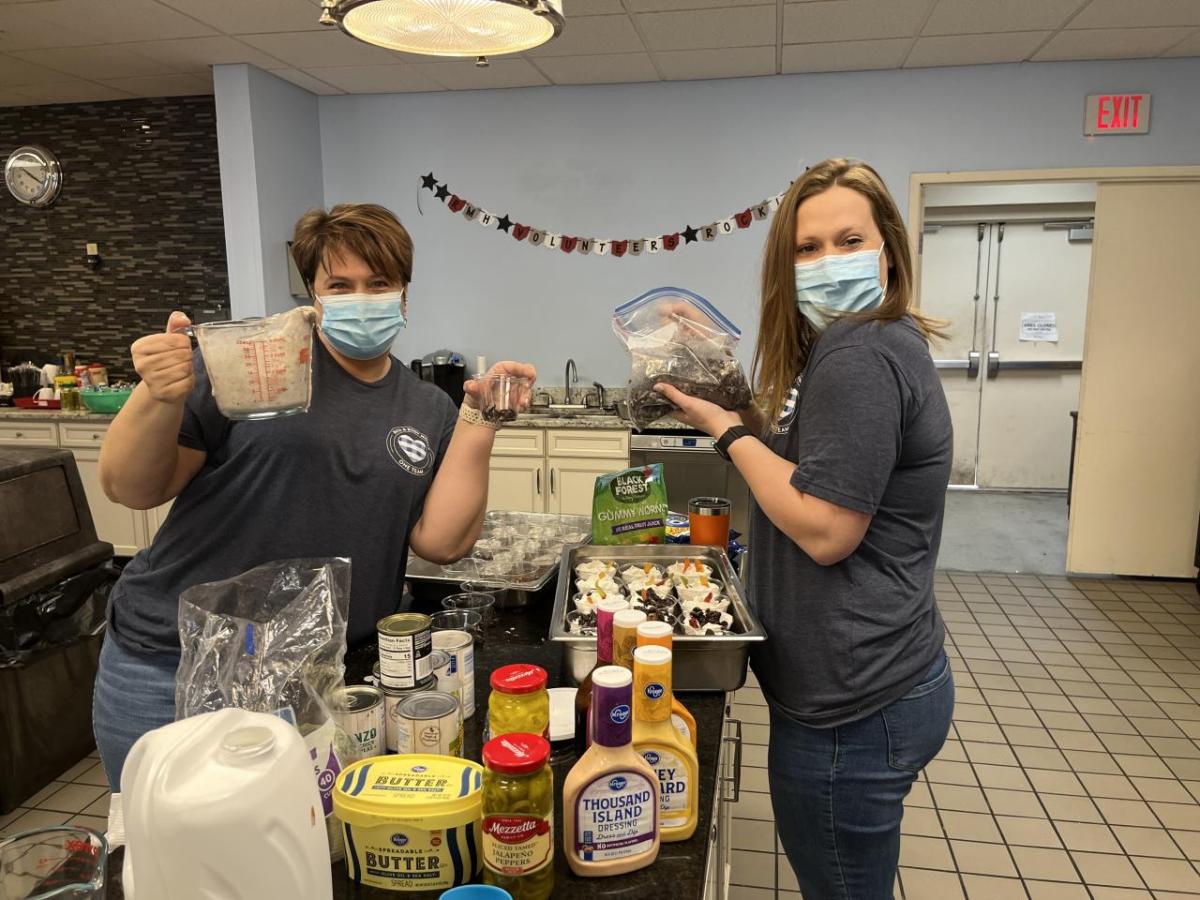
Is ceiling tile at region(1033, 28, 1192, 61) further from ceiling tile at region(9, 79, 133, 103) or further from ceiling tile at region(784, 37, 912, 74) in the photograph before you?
ceiling tile at region(9, 79, 133, 103)

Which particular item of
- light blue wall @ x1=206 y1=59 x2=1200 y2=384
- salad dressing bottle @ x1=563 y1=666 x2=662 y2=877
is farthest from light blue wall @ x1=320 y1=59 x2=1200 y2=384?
salad dressing bottle @ x1=563 y1=666 x2=662 y2=877

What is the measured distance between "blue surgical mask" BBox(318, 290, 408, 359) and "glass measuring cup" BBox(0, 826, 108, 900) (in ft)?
2.89

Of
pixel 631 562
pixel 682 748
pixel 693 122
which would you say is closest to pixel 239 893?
pixel 682 748

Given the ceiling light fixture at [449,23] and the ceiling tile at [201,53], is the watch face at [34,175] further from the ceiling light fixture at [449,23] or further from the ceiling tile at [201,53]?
the ceiling light fixture at [449,23]

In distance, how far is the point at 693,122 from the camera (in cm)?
A: 480

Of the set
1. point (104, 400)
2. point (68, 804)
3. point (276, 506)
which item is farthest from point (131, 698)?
point (104, 400)

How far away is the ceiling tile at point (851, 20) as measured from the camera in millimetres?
3557

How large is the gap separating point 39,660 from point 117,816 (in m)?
1.85

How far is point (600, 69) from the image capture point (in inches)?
177

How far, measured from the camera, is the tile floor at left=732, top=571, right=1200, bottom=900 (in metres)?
2.26

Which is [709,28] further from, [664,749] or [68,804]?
[68,804]

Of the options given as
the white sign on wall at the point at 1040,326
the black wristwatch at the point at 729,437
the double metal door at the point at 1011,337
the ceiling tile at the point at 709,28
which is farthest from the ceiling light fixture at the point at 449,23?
the white sign on wall at the point at 1040,326

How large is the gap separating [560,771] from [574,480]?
11.3 feet

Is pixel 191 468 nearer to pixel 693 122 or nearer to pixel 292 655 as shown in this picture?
pixel 292 655
